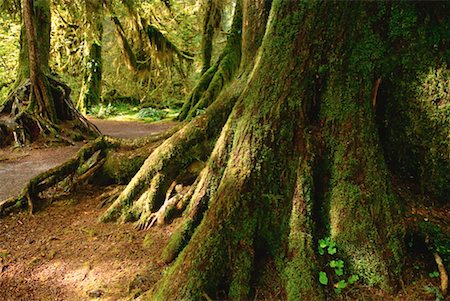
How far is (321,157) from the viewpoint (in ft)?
11.1

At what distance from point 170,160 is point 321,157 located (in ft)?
5.95

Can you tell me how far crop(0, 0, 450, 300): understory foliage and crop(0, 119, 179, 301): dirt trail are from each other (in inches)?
15.0

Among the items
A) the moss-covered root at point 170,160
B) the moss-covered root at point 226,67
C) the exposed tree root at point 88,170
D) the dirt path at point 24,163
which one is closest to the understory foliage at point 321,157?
the moss-covered root at point 170,160

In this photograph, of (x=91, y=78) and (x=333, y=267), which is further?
(x=91, y=78)

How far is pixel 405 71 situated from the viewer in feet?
11.3

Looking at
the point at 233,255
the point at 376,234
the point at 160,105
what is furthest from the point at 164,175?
the point at 160,105

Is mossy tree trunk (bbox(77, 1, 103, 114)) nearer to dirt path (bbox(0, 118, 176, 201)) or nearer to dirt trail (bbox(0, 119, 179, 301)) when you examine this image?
dirt path (bbox(0, 118, 176, 201))

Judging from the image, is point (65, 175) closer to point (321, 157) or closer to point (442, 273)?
point (321, 157)

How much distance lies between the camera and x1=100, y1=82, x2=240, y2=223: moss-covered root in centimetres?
429

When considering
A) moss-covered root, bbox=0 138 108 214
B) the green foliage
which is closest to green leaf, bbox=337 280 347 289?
moss-covered root, bbox=0 138 108 214

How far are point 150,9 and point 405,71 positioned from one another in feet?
47.6

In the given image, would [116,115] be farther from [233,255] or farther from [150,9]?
[233,255]

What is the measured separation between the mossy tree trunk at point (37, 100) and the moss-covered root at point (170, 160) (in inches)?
215

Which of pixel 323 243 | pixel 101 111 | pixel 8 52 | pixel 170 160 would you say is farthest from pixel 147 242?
pixel 8 52
